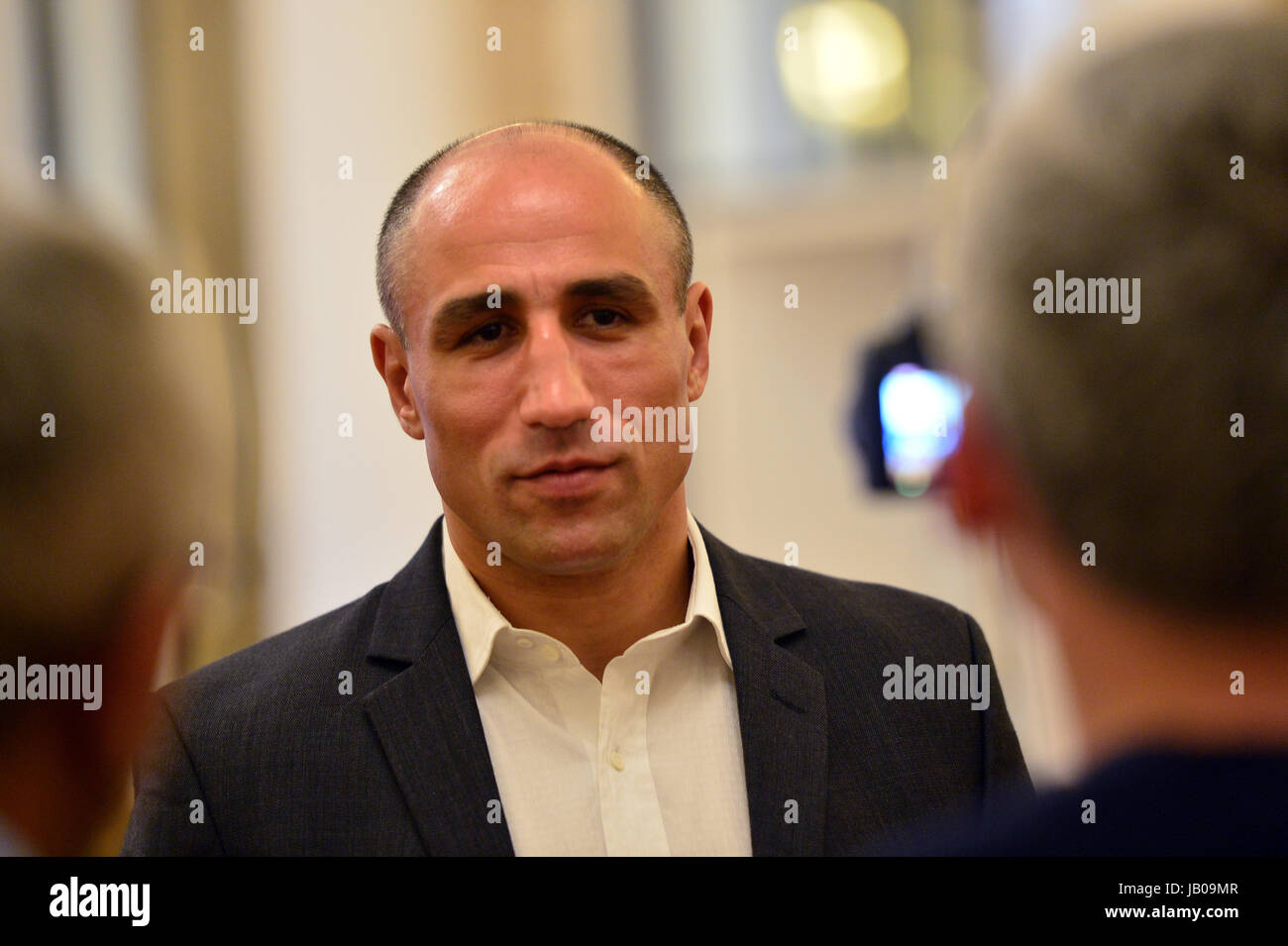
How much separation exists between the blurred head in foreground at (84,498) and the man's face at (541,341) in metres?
0.32

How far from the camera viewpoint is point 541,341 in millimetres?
1489

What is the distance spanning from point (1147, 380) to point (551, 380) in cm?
74

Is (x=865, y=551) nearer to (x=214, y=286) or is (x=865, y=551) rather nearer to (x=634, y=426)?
(x=634, y=426)

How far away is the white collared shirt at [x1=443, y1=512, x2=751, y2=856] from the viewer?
1.50 metres

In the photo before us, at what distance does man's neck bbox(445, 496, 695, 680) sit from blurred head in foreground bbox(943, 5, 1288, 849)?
→ 0.70 metres

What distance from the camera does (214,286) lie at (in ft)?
6.12

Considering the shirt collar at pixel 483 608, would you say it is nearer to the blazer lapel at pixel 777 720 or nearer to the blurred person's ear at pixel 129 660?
the blazer lapel at pixel 777 720

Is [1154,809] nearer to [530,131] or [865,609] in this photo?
[865,609]

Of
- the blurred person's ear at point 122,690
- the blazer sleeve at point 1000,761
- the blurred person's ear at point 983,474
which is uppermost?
the blurred person's ear at point 983,474

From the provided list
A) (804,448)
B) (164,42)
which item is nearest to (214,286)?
(164,42)

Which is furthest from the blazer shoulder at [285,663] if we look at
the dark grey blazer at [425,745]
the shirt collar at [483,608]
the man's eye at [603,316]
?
the man's eye at [603,316]

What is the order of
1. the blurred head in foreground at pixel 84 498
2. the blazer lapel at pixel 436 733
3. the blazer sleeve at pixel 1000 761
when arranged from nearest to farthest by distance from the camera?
the blurred head in foreground at pixel 84 498, the blazer lapel at pixel 436 733, the blazer sleeve at pixel 1000 761

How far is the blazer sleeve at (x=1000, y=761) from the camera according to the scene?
1.56m

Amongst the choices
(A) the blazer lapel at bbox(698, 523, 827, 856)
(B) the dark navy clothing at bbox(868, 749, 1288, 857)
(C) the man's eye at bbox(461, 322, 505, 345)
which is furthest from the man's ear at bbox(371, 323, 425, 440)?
(B) the dark navy clothing at bbox(868, 749, 1288, 857)
